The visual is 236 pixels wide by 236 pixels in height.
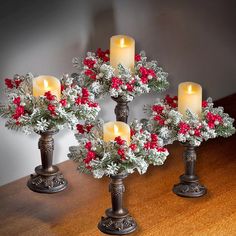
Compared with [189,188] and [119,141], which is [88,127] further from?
[189,188]

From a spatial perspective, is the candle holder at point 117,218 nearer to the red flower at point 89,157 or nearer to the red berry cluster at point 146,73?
the red flower at point 89,157

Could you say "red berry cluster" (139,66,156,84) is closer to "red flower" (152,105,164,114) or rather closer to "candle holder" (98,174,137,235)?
"red flower" (152,105,164,114)

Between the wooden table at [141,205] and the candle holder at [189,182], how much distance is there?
25 millimetres

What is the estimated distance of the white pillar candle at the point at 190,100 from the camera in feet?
9.58

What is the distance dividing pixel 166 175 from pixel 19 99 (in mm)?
589

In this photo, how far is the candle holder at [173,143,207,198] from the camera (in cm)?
296

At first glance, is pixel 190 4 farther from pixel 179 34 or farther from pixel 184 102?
pixel 184 102

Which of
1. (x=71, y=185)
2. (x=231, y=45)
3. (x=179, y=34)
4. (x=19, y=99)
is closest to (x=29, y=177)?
(x=71, y=185)

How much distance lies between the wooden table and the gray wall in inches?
4.6

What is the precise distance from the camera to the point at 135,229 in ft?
9.01

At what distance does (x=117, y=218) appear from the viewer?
108 inches

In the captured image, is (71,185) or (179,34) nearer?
(71,185)

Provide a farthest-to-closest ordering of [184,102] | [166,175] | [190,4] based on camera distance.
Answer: [190,4], [166,175], [184,102]

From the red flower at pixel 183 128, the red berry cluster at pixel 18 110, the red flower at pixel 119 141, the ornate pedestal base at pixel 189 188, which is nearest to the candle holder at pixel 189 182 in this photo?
the ornate pedestal base at pixel 189 188
